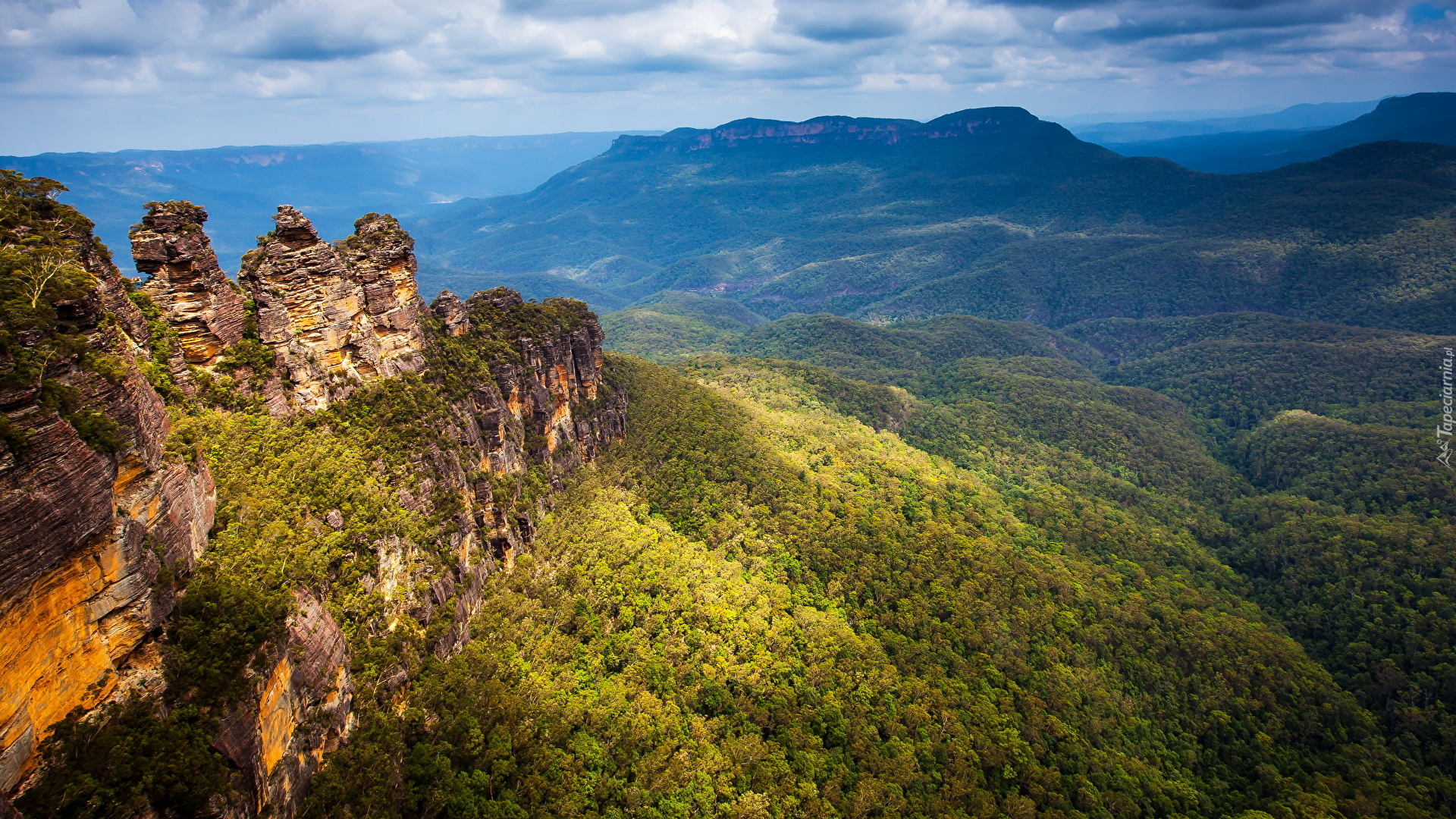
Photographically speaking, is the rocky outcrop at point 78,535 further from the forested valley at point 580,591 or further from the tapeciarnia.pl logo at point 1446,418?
the tapeciarnia.pl logo at point 1446,418

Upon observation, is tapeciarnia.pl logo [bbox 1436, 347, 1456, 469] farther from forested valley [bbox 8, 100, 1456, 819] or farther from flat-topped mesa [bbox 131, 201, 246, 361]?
flat-topped mesa [bbox 131, 201, 246, 361]

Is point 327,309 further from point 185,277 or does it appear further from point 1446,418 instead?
point 1446,418

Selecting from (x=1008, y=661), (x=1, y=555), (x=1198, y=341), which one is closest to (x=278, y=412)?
(x=1, y=555)

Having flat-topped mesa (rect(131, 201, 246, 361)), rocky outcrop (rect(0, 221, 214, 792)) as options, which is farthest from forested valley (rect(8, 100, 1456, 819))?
flat-topped mesa (rect(131, 201, 246, 361))

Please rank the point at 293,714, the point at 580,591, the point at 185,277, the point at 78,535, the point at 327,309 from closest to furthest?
the point at 78,535 < the point at 293,714 < the point at 185,277 < the point at 327,309 < the point at 580,591

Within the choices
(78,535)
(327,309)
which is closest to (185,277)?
(327,309)
